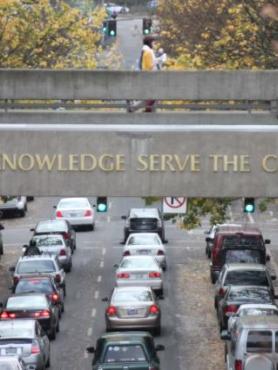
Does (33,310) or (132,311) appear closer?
(33,310)

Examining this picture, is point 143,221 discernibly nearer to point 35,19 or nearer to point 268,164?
point 35,19

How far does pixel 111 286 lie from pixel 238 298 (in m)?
9.36

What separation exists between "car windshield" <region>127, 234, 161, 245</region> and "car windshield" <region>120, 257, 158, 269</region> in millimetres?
5743

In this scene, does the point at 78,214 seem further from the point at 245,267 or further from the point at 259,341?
the point at 259,341

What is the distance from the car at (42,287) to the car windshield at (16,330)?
6614mm

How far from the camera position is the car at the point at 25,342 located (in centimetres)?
3019

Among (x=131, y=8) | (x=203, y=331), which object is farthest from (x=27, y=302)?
(x=131, y=8)

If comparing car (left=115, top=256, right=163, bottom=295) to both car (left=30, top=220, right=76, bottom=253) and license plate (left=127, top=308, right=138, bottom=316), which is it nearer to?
license plate (left=127, top=308, right=138, bottom=316)

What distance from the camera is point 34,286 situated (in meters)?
39.2

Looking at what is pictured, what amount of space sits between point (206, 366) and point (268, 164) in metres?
7.68

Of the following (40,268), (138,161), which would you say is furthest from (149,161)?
(40,268)

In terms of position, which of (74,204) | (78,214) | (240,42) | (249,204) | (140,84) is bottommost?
(78,214)

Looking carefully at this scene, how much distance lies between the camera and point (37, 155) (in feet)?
87.5

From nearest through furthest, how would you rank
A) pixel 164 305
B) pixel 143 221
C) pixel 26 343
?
pixel 26 343
pixel 164 305
pixel 143 221
